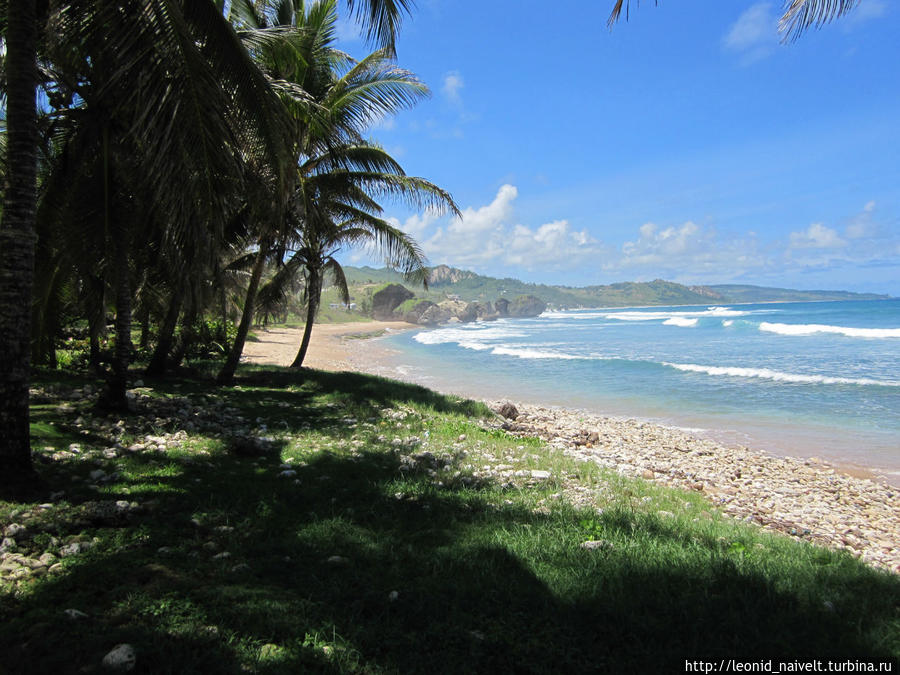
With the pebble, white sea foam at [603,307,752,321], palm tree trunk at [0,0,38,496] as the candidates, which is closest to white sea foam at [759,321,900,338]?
white sea foam at [603,307,752,321]

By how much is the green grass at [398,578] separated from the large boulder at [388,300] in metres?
93.6

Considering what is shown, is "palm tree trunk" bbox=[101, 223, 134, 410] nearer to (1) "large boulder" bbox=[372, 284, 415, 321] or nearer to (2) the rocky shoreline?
(2) the rocky shoreline

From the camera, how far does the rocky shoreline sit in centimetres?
601

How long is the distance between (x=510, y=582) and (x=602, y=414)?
41.3 feet

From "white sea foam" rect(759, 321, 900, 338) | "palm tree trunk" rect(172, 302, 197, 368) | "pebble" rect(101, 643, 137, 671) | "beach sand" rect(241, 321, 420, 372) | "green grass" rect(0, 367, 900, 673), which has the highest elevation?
"palm tree trunk" rect(172, 302, 197, 368)

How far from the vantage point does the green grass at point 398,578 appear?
243cm

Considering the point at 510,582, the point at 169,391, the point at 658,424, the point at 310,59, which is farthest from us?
the point at 658,424

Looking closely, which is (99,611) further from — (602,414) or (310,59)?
(602,414)

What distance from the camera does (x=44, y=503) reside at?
3816mm

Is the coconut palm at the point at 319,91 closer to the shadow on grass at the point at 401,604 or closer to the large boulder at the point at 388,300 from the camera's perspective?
the shadow on grass at the point at 401,604

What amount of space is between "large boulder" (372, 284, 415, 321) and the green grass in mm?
93559

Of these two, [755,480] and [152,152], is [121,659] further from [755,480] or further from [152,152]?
[755,480]

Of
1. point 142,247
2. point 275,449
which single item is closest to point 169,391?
point 142,247

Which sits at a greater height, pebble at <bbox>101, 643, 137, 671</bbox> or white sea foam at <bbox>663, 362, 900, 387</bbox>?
pebble at <bbox>101, 643, 137, 671</bbox>
